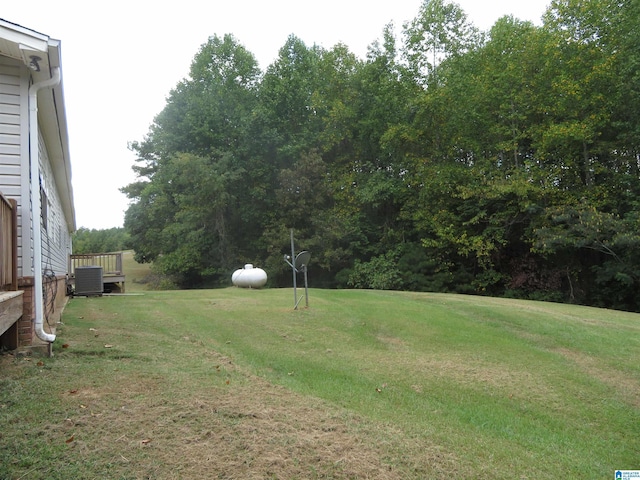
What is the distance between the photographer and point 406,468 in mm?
2916

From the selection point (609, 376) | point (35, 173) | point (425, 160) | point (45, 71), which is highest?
point (425, 160)

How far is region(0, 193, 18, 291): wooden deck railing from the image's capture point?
3609 millimetres

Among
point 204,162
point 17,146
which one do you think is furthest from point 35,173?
point 204,162

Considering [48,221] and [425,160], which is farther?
[425,160]

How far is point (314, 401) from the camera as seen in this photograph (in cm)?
404

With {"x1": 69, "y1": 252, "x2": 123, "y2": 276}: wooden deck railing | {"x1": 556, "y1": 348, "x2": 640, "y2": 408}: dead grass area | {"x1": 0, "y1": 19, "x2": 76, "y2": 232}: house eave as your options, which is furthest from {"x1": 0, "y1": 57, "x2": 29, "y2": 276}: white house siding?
{"x1": 69, "y1": 252, "x2": 123, "y2": 276}: wooden deck railing

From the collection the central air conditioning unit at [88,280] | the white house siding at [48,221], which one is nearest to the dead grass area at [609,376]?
the white house siding at [48,221]

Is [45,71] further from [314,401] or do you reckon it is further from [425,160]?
[425,160]

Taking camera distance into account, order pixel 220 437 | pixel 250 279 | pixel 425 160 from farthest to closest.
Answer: pixel 425 160, pixel 250 279, pixel 220 437

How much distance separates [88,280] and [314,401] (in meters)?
9.92

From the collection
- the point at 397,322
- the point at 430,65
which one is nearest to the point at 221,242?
the point at 430,65

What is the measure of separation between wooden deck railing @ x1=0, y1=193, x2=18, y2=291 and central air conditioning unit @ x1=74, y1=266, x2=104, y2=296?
8.04m

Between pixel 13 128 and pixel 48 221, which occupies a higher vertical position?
pixel 13 128

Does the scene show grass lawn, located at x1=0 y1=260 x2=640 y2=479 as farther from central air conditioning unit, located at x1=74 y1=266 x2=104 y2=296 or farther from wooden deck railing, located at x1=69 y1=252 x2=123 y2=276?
wooden deck railing, located at x1=69 y1=252 x2=123 y2=276
